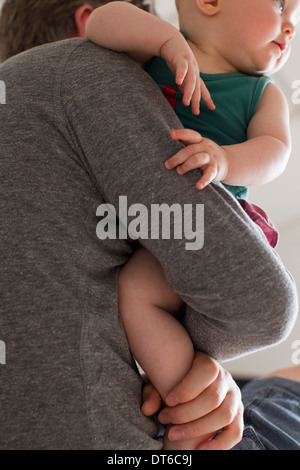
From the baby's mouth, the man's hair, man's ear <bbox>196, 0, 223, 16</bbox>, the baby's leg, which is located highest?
man's ear <bbox>196, 0, 223, 16</bbox>

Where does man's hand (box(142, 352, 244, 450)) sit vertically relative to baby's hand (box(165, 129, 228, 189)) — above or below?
below

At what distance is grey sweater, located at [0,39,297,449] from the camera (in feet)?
2.02

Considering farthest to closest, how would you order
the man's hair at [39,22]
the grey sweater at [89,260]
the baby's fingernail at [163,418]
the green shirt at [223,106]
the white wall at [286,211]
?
1. the white wall at [286,211]
2. the man's hair at [39,22]
3. the green shirt at [223,106]
4. the baby's fingernail at [163,418]
5. the grey sweater at [89,260]

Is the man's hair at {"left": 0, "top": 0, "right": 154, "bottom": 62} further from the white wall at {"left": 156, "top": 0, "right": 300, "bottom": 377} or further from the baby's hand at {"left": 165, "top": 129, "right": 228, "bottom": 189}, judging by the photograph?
the white wall at {"left": 156, "top": 0, "right": 300, "bottom": 377}

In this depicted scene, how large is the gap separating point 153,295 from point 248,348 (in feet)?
0.52

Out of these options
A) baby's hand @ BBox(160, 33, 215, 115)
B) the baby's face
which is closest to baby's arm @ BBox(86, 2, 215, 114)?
baby's hand @ BBox(160, 33, 215, 115)

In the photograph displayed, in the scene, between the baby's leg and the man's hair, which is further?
the man's hair

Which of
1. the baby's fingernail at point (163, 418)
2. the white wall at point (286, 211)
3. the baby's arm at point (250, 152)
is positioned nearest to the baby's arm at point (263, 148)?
the baby's arm at point (250, 152)

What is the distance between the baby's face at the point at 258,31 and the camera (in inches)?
37.4

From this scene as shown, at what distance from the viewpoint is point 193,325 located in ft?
2.43

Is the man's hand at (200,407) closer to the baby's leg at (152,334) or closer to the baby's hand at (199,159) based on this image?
the baby's leg at (152,334)

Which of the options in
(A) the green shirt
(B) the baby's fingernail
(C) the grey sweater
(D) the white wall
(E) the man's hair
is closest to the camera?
(C) the grey sweater

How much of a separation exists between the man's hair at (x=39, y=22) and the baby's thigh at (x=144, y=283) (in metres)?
0.74

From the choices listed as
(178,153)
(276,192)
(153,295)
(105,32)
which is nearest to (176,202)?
(178,153)
